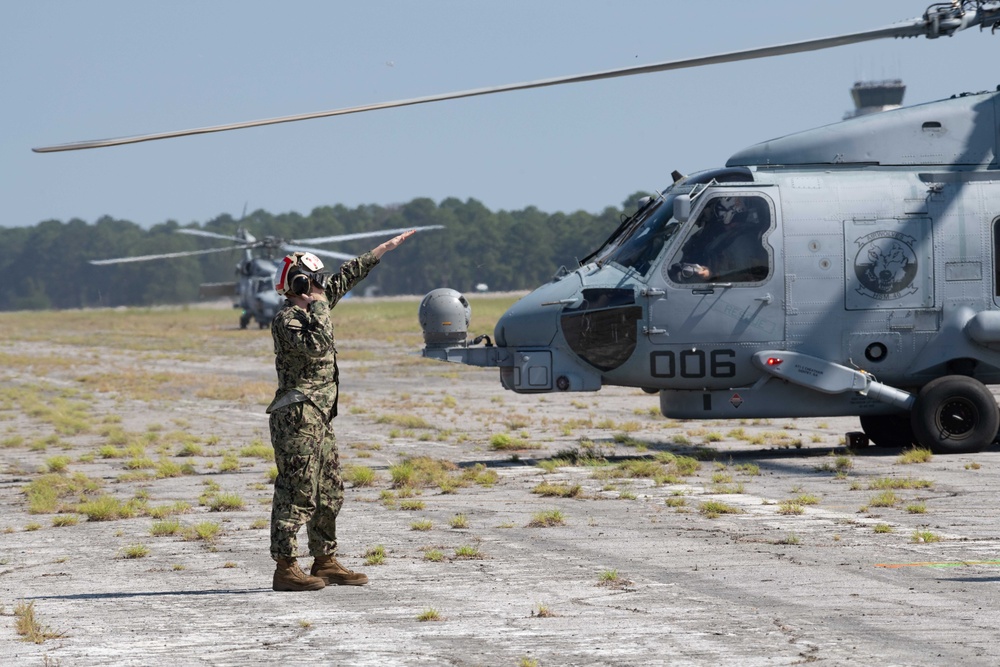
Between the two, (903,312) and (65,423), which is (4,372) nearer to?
(65,423)

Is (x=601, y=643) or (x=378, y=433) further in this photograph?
(x=378, y=433)

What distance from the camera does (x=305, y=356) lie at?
852 centimetres

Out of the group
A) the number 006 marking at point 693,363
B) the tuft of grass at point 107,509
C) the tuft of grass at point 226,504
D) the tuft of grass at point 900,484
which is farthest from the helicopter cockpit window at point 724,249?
the tuft of grass at point 107,509

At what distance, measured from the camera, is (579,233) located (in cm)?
15425

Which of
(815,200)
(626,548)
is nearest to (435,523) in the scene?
(626,548)

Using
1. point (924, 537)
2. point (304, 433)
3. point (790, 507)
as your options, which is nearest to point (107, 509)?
point (304, 433)

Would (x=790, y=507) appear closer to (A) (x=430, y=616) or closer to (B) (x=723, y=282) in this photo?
(B) (x=723, y=282)

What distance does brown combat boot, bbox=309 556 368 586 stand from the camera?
8680 mm

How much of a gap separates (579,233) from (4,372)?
114485 mm

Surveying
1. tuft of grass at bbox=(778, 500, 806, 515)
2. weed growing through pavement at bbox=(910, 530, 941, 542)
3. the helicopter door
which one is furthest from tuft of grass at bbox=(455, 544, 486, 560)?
the helicopter door

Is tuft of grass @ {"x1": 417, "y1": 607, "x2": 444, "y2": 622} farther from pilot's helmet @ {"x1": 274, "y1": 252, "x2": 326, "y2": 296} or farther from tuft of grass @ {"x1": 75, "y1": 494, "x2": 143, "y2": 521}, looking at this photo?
tuft of grass @ {"x1": 75, "y1": 494, "x2": 143, "y2": 521}

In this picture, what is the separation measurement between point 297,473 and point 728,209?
25.6ft

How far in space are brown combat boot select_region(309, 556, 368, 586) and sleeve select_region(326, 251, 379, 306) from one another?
62.6 inches

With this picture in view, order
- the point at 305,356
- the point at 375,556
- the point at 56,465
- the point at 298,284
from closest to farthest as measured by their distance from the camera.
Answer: the point at 305,356 → the point at 298,284 → the point at 375,556 → the point at 56,465
